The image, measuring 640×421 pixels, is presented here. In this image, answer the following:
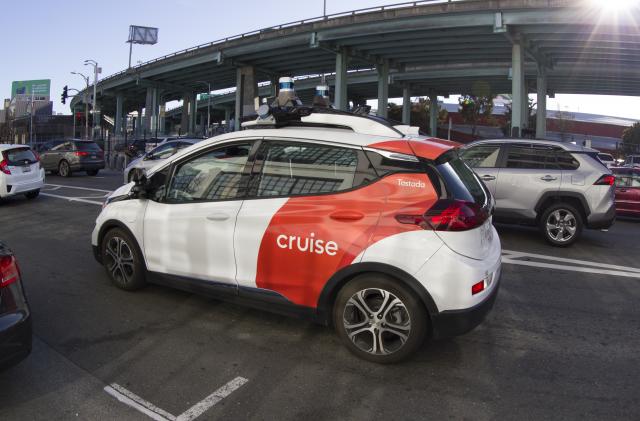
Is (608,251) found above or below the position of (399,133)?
below

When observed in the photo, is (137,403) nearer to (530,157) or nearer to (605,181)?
(530,157)

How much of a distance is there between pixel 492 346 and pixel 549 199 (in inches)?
199

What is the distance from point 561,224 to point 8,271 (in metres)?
7.70

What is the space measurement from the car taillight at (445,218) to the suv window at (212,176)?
1.50m

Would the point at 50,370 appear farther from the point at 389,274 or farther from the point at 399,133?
the point at 399,133

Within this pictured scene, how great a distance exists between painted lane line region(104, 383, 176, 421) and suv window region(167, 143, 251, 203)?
168 cm

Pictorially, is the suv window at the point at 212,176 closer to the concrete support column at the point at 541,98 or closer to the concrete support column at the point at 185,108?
the concrete support column at the point at 541,98

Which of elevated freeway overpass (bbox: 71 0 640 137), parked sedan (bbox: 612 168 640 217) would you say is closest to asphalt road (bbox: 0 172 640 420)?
parked sedan (bbox: 612 168 640 217)

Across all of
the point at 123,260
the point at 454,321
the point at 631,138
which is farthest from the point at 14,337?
the point at 631,138

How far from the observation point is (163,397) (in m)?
3.27

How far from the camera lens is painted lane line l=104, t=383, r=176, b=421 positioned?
10.0ft

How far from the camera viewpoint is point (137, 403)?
3.19 meters

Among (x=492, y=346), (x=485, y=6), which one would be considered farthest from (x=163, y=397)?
(x=485, y=6)

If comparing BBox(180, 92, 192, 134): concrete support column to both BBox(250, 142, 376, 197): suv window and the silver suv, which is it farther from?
BBox(250, 142, 376, 197): suv window
